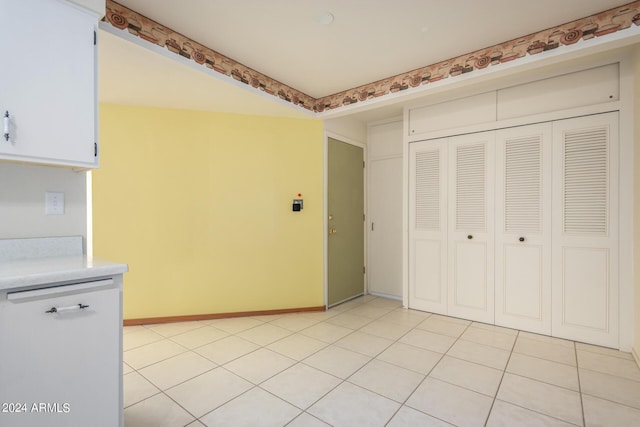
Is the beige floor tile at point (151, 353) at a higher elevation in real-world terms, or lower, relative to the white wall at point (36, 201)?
lower

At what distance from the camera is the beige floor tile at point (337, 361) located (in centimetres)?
232

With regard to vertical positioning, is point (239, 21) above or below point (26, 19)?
above

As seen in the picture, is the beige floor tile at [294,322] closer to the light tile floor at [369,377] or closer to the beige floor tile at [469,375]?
the light tile floor at [369,377]

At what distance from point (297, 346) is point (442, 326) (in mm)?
1650

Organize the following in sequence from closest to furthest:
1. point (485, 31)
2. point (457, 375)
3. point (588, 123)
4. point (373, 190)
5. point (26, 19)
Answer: point (26, 19) → point (457, 375) → point (485, 31) → point (588, 123) → point (373, 190)

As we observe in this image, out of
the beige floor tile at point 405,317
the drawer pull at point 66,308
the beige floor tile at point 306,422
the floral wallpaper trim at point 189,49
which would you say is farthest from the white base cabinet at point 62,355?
the beige floor tile at point 405,317

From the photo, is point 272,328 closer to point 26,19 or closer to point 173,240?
point 173,240

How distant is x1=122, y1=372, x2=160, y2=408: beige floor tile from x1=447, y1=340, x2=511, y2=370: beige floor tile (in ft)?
7.89

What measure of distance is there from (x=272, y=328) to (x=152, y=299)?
1416mm

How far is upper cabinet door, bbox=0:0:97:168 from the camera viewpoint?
4.58 feet

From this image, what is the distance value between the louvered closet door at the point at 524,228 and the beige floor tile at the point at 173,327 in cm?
338

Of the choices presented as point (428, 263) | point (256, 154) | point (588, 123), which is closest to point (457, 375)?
point (428, 263)

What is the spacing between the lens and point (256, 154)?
3.61 meters

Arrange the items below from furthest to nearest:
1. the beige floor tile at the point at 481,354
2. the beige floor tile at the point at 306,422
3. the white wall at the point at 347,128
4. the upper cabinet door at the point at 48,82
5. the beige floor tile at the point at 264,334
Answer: the white wall at the point at 347,128
the beige floor tile at the point at 264,334
the beige floor tile at the point at 481,354
the beige floor tile at the point at 306,422
the upper cabinet door at the point at 48,82
